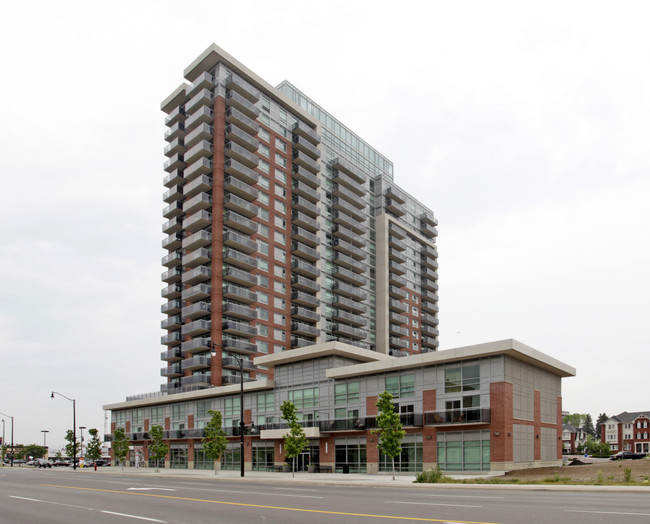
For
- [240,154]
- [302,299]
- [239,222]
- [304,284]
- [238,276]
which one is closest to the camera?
[238,276]

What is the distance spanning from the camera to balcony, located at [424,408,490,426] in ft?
141

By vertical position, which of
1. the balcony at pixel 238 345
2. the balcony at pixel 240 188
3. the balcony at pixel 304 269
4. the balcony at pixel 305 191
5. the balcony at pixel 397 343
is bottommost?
the balcony at pixel 397 343

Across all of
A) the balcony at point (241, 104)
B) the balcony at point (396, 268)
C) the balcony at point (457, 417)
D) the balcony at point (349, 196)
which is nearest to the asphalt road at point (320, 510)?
the balcony at point (457, 417)

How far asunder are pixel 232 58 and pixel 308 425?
58.0 metres

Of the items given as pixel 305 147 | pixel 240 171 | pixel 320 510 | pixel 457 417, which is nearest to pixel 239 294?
pixel 240 171

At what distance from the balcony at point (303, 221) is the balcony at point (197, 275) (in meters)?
18.1

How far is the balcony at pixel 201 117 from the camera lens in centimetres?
8638

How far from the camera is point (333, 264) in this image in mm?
101875

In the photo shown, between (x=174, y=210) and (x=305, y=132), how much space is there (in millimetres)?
25407

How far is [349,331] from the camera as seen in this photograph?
3883 inches

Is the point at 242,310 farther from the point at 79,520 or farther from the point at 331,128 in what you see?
the point at 79,520

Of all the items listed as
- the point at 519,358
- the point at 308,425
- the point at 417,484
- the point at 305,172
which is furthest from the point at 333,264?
the point at 417,484

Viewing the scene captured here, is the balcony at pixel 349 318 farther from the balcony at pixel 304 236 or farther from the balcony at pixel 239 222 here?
the balcony at pixel 239 222

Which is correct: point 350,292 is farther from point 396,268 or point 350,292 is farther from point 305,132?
point 305,132
